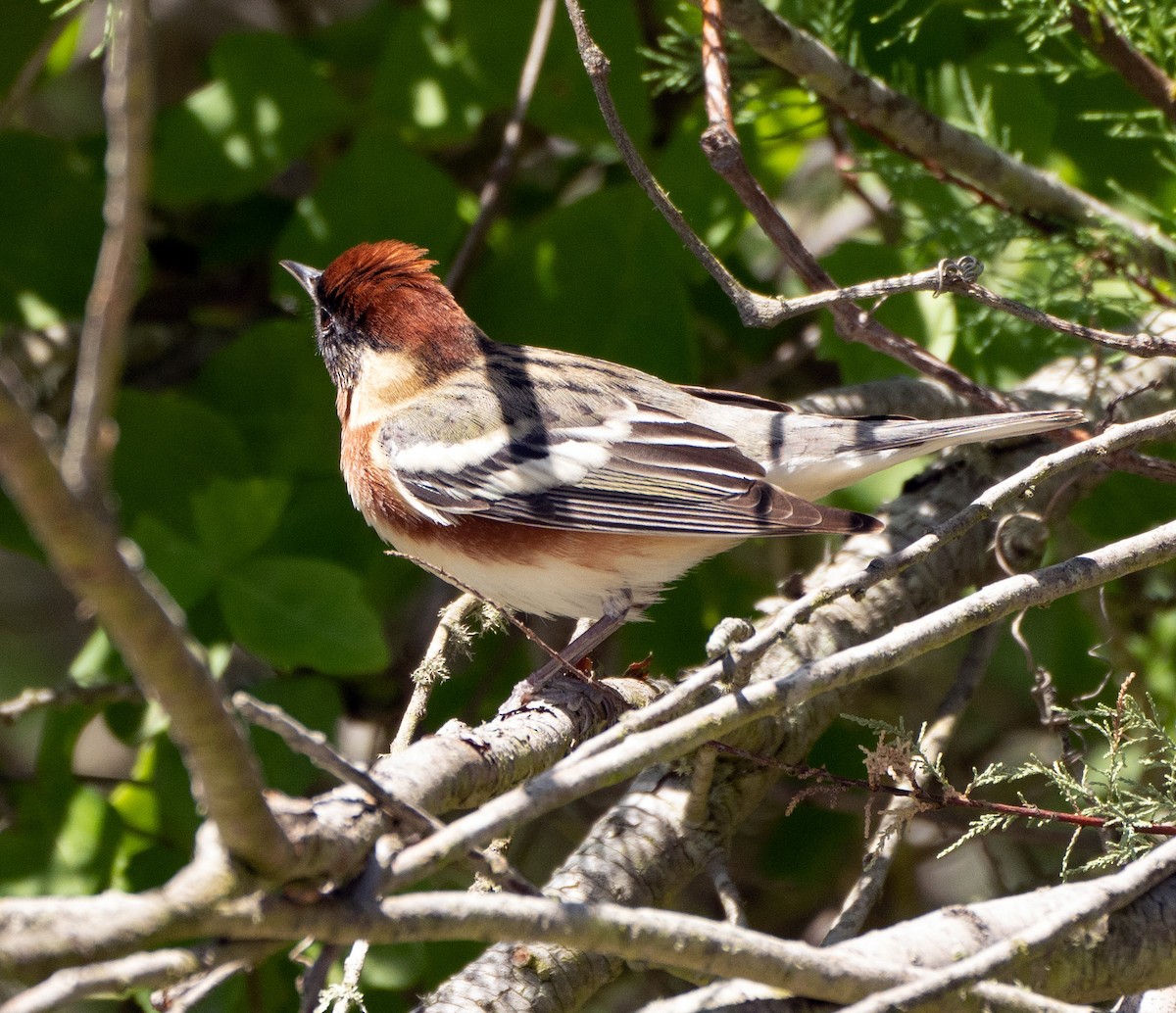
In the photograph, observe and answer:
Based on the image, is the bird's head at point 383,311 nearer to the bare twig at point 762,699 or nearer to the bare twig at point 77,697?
the bare twig at point 77,697

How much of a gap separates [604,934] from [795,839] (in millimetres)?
2853

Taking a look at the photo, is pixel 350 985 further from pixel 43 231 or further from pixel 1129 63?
pixel 1129 63

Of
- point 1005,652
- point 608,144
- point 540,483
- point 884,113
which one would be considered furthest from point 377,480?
point 1005,652

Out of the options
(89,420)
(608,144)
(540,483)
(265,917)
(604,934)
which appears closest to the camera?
(89,420)

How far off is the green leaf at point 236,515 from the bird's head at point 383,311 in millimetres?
808

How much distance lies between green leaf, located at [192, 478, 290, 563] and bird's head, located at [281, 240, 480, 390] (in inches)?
31.8

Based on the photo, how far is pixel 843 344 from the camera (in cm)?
347

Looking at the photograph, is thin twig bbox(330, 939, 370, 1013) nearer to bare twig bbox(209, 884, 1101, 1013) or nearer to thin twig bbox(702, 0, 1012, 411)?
bare twig bbox(209, 884, 1101, 1013)

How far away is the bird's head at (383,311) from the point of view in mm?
3596

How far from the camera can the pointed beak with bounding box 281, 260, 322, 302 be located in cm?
364

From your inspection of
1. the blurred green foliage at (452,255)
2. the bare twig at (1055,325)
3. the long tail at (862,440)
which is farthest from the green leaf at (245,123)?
the bare twig at (1055,325)

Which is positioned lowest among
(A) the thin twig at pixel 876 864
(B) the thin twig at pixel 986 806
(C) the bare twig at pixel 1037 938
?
(A) the thin twig at pixel 876 864

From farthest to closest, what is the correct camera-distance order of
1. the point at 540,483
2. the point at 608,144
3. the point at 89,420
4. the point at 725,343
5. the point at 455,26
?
1. the point at 725,343
2. the point at 608,144
3. the point at 455,26
4. the point at 540,483
5. the point at 89,420

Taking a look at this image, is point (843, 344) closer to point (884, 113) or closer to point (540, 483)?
point (884, 113)
